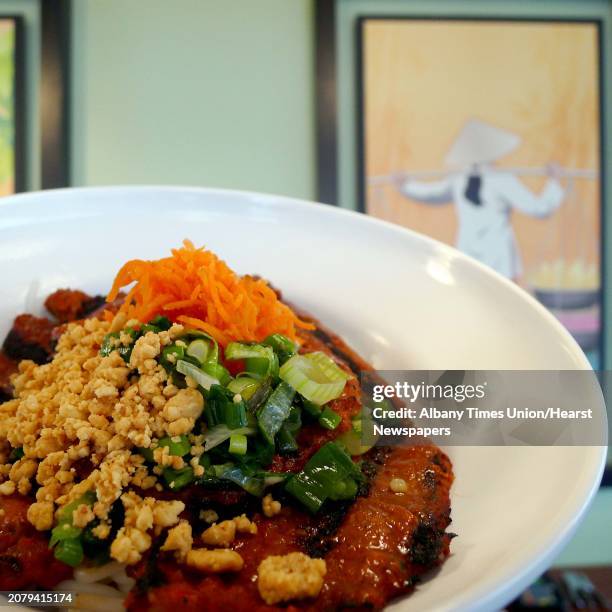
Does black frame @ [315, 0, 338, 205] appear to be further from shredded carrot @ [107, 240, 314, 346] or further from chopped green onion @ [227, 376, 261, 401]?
chopped green onion @ [227, 376, 261, 401]

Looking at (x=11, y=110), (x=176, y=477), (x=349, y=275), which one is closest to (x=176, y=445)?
(x=176, y=477)

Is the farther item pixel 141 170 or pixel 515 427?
pixel 141 170

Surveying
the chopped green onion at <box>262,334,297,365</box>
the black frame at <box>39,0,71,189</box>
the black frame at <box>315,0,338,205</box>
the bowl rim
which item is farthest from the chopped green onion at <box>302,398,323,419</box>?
the black frame at <box>39,0,71,189</box>

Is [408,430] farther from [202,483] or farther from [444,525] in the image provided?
[202,483]

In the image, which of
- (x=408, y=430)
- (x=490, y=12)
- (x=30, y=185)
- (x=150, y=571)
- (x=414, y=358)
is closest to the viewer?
(x=150, y=571)

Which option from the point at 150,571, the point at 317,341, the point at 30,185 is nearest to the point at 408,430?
the point at 317,341

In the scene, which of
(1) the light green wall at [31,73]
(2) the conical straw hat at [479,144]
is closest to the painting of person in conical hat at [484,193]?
(2) the conical straw hat at [479,144]

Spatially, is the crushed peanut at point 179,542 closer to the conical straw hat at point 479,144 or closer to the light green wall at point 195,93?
the light green wall at point 195,93
